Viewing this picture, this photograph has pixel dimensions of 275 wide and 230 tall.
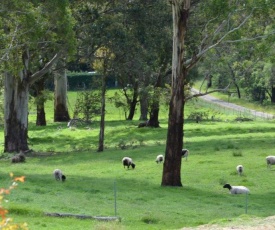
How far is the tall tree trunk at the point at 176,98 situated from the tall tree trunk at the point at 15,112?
15340 mm

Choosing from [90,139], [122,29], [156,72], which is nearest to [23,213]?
[122,29]

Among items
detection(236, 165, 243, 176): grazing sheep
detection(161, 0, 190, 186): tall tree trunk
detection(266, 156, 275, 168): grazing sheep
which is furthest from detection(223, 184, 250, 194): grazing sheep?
detection(266, 156, 275, 168): grazing sheep

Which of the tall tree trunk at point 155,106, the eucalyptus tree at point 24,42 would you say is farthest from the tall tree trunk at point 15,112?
the tall tree trunk at point 155,106

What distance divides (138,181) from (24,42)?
27.3ft

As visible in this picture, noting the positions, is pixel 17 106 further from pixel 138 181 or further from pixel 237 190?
pixel 237 190

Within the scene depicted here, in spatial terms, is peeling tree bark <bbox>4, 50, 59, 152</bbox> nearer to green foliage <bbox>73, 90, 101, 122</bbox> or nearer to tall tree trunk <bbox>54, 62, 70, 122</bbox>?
green foliage <bbox>73, 90, 101, 122</bbox>

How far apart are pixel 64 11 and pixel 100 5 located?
28.1 ft

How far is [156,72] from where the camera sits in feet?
165

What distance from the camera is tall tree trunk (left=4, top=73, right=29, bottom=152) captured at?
132 ft

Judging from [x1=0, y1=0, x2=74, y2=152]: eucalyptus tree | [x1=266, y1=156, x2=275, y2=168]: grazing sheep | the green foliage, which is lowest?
[x1=266, y1=156, x2=275, y2=168]: grazing sheep

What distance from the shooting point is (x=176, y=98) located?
85.9 feet

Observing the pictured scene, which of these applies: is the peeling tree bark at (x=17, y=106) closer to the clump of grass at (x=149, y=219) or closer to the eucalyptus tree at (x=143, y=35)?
the eucalyptus tree at (x=143, y=35)

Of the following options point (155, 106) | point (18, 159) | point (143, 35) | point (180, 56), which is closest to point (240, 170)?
point (180, 56)

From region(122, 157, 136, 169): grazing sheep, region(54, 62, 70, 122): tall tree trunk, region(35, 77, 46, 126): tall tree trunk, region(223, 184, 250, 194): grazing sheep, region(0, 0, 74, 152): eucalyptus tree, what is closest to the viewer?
region(223, 184, 250, 194): grazing sheep
